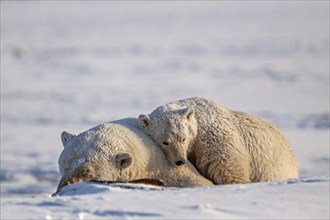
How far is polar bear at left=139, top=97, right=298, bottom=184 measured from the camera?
20.4 feet

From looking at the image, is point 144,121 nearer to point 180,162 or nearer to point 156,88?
point 180,162

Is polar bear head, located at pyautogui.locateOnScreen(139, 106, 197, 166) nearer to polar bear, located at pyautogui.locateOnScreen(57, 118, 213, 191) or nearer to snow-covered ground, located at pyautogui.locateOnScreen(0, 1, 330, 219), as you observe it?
polar bear, located at pyautogui.locateOnScreen(57, 118, 213, 191)

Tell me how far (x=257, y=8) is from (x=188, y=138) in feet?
165

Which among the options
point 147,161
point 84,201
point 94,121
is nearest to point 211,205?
point 84,201

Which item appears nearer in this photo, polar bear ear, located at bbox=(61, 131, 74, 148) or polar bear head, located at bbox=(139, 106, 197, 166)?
polar bear head, located at bbox=(139, 106, 197, 166)

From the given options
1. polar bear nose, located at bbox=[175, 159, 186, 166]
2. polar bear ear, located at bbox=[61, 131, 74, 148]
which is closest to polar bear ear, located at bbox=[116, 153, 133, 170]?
polar bear nose, located at bbox=[175, 159, 186, 166]

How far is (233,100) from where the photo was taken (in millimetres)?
19328

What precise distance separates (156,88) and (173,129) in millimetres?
15362

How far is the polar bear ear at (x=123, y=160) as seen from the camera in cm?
583

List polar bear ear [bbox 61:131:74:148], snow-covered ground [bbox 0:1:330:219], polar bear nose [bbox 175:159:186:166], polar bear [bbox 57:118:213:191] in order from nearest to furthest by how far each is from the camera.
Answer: snow-covered ground [bbox 0:1:330:219], polar bear [bbox 57:118:213:191], polar bear nose [bbox 175:159:186:166], polar bear ear [bbox 61:131:74:148]

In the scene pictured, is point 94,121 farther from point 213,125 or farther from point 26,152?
point 213,125

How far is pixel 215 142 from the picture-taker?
20.6 feet

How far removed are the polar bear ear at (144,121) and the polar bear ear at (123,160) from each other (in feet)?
1.69

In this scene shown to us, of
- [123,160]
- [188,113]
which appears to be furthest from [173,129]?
[123,160]
